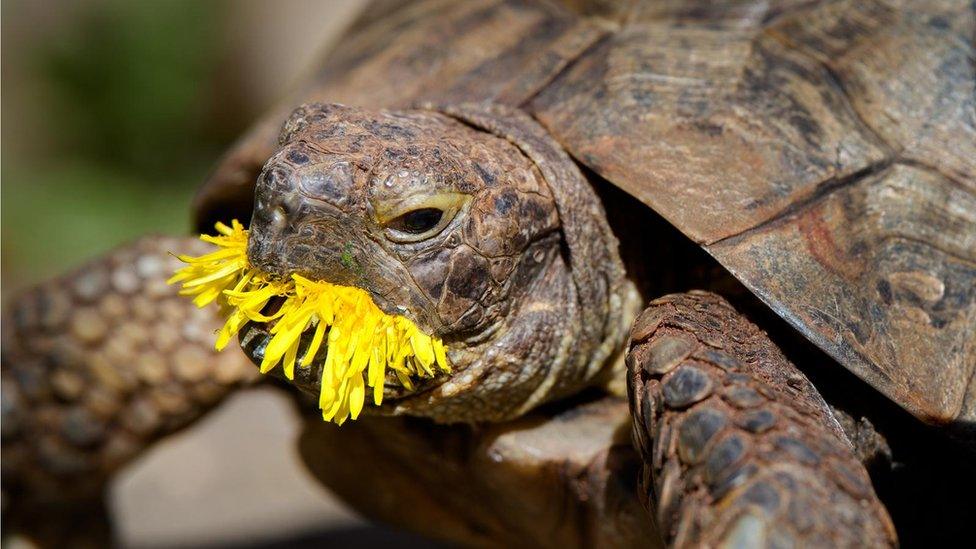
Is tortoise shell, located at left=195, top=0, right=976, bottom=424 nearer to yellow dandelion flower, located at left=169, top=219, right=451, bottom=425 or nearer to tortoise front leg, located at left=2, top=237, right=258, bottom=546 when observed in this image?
yellow dandelion flower, located at left=169, top=219, right=451, bottom=425

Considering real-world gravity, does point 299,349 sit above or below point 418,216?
below

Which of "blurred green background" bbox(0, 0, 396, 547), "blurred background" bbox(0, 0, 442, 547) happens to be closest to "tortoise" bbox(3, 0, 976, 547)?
"blurred background" bbox(0, 0, 442, 547)

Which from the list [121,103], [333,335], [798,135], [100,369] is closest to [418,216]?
[333,335]

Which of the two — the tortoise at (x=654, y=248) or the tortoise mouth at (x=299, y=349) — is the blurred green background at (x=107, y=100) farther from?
the tortoise mouth at (x=299, y=349)

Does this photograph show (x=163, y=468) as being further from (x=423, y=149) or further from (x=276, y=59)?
(x=276, y=59)

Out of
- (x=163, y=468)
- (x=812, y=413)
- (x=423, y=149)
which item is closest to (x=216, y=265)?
(x=423, y=149)

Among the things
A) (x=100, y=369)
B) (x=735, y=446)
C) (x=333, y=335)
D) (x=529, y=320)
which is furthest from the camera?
(x=100, y=369)

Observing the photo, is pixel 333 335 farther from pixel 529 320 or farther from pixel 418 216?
pixel 529 320
